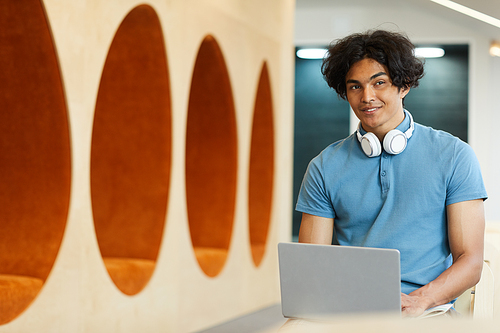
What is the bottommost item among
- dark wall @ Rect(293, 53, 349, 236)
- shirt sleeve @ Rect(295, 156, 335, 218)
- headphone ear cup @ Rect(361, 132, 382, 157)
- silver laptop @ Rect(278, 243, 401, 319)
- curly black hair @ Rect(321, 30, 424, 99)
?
silver laptop @ Rect(278, 243, 401, 319)

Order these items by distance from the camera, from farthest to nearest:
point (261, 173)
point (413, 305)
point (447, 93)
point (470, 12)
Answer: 1. point (447, 93)
2. point (470, 12)
3. point (261, 173)
4. point (413, 305)

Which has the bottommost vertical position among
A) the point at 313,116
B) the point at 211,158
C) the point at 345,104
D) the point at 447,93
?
the point at 211,158

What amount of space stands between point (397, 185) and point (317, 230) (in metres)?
0.31

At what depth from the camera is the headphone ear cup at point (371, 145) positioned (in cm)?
177

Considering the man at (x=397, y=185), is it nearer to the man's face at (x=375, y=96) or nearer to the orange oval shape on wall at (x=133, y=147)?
the man's face at (x=375, y=96)

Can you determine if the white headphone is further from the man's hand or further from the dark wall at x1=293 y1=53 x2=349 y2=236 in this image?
the dark wall at x1=293 y1=53 x2=349 y2=236

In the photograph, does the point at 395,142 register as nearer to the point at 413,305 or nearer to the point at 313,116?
the point at 413,305

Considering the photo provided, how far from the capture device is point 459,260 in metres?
1.61

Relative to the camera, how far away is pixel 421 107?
6809 mm

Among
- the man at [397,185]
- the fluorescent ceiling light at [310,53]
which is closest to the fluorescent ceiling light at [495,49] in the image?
the fluorescent ceiling light at [310,53]

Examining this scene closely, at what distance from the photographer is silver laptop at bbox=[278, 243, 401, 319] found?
1365 millimetres

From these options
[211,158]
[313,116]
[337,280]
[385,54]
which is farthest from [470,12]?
[337,280]

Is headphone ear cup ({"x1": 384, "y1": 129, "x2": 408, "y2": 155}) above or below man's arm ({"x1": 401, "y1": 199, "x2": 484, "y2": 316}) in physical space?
above

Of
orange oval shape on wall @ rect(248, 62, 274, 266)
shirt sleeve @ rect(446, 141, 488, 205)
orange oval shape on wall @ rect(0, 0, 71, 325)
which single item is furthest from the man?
orange oval shape on wall @ rect(248, 62, 274, 266)
